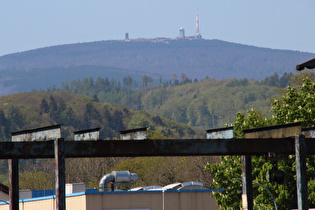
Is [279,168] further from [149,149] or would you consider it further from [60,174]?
[60,174]

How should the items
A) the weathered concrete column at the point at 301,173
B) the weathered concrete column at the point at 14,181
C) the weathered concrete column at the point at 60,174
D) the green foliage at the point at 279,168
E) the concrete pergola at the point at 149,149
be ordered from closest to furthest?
the weathered concrete column at the point at 60,174, the concrete pergola at the point at 149,149, the weathered concrete column at the point at 301,173, the weathered concrete column at the point at 14,181, the green foliage at the point at 279,168

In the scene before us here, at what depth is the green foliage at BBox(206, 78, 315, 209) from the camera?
4428 cm

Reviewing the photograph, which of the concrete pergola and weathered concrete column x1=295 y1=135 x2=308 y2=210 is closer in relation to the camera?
the concrete pergola

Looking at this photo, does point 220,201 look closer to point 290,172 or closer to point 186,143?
point 290,172

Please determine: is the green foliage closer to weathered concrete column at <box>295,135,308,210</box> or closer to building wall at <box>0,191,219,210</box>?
building wall at <box>0,191,219,210</box>

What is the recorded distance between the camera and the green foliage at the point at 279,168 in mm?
44281

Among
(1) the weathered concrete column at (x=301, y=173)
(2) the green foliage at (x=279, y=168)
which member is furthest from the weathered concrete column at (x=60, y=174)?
(2) the green foliage at (x=279, y=168)

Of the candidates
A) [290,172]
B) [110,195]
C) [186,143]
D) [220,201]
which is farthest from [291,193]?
[186,143]

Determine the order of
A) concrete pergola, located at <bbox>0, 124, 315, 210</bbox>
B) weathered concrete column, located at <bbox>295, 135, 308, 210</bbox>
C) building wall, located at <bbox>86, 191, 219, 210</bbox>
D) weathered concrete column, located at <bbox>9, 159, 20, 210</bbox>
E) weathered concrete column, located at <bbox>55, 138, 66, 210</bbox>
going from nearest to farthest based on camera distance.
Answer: weathered concrete column, located at <bbox>55, 138, 66, 210</bbox> < concrete pergola, located at <bbox>0, 124, 315, 210</bbox> < weathered concrete column, located at <bbox>295, 135, 308, 210</bbox> < weathered concrete column, located at <bbox>9, 159, 20, 210</bbox> < building wall, located at <bbox>86, 191, 219, 210</bbox>

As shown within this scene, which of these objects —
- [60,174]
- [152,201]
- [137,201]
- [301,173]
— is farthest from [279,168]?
[60,174]

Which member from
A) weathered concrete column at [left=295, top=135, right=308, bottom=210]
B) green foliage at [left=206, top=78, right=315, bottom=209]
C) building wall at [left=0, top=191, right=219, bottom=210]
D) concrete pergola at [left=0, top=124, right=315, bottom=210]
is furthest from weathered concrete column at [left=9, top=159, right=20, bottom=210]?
building wall at [left=0, top=191, right=219, bottom=210]

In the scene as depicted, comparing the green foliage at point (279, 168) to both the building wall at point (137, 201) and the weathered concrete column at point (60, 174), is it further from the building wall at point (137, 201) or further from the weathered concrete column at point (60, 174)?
the weathered concrete column at point (60, 174)

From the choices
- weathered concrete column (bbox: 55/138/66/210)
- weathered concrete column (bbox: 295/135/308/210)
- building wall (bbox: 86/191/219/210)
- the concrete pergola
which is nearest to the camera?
weathered concrete column (bbox: 55/138/66/210)

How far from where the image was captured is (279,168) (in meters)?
→ 43.9
